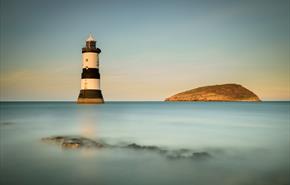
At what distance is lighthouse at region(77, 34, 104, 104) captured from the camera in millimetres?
32906

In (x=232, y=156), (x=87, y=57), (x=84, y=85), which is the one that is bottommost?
(x=232, y=156)

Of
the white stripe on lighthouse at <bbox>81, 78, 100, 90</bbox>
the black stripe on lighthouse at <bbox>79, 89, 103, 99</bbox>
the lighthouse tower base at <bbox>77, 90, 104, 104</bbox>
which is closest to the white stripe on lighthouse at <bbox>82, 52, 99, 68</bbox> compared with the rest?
the white stripe on lighthouse at <bbox>81, 78, 100, 90</bbox>

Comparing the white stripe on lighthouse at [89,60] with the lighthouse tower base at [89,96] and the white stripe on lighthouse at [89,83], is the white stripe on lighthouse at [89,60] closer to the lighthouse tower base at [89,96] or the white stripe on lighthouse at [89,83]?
the white stripe on lighthouse at [89,83]

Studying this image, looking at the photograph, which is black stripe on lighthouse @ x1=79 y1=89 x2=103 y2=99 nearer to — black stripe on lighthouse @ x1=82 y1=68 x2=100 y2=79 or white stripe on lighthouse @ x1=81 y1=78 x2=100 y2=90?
white stripe on lighthouse @ x1=81 y1=78 x2=100 y2=90

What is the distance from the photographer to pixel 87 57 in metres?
33.3

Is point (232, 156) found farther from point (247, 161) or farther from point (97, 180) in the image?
point (97, 180)

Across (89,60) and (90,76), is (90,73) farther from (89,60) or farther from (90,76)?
(89,60)

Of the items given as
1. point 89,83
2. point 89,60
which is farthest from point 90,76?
point 89,60

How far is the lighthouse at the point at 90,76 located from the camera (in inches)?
1296

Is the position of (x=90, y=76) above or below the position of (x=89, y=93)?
above

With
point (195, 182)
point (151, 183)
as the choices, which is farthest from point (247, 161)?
point (151, 183)

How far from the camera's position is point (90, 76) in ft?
108

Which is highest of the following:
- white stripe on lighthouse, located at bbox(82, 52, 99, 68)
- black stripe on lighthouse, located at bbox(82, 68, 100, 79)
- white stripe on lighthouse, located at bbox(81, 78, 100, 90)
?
white stripe on lighthouse, located at bbox(82, 52, 99, 68)

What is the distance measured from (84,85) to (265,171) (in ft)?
92.4
